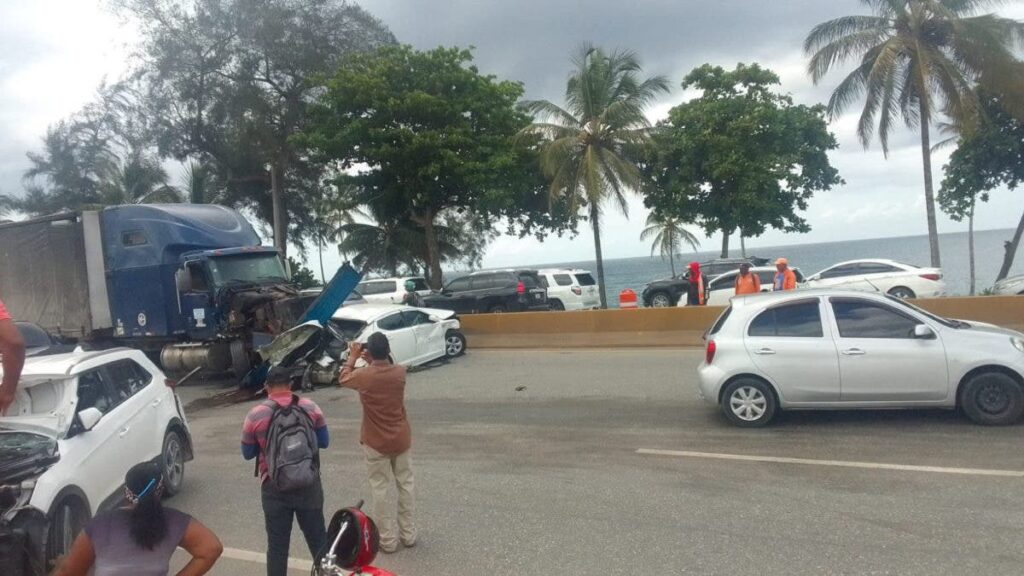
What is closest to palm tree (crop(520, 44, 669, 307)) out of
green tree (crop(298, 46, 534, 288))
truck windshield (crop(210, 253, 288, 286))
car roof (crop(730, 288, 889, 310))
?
green tree (crop(298, 46, 534, 288))

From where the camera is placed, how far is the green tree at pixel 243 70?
34688 mm

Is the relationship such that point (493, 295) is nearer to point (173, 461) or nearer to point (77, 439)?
point (173, 461)

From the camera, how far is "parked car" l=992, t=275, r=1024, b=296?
19703 mm

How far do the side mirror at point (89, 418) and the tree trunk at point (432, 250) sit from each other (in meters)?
28.2

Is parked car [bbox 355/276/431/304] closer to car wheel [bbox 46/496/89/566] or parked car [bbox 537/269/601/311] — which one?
parked car [bbox 537/269/601/311]

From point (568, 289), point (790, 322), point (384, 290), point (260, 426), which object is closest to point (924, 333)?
point (790, 322)

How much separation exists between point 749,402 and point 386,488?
15.9ft

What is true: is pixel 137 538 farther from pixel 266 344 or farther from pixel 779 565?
pixel 266 344

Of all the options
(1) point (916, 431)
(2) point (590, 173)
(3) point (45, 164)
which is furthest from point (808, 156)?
(3) point (45, 164)

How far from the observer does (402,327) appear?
15.5 metres

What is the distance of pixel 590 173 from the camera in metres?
29.5

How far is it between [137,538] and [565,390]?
9.55 meters

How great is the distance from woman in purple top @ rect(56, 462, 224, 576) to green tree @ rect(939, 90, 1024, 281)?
28.8 m

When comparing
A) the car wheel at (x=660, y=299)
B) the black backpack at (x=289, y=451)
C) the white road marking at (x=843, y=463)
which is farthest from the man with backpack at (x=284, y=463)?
the car wheel at (x=660, y=299)
